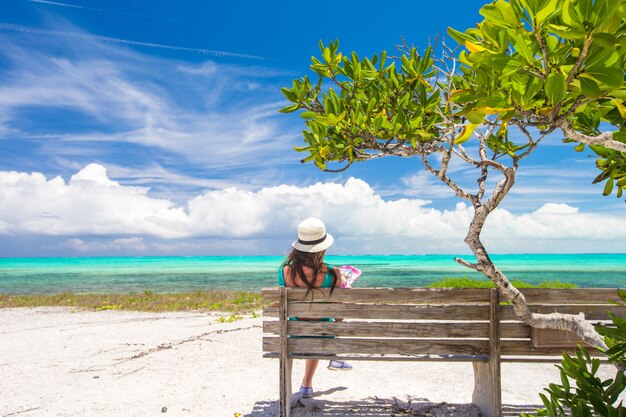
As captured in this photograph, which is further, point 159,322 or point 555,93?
point 159,322

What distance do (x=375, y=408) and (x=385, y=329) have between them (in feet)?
3.94

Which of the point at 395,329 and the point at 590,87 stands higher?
the point at 590,87

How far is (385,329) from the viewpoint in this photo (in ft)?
16.3

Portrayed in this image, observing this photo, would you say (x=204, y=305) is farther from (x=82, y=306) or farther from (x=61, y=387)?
(x=61, y=387)

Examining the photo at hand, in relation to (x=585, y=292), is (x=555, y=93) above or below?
above

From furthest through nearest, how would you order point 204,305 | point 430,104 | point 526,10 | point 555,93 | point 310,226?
point 204,305 < point 310,226 < point 430,104 < point 555,93 < point 526,10

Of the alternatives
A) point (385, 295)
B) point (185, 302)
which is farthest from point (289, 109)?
point (185, 302)

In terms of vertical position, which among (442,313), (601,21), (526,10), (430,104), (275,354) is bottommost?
(275,354)

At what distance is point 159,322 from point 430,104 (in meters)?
9.88

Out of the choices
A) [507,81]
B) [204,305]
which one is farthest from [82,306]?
[507,81]

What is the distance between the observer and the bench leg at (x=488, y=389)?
4.95 m

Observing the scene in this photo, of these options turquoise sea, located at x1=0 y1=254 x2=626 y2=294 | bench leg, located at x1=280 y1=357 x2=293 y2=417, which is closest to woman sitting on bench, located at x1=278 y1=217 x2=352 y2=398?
bench leg, located at x1=280 y1=357 x2=293 y2=417

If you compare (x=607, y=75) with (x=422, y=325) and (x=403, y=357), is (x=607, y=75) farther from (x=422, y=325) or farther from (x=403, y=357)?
(x=403, y=357)

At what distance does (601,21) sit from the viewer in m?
1.64
